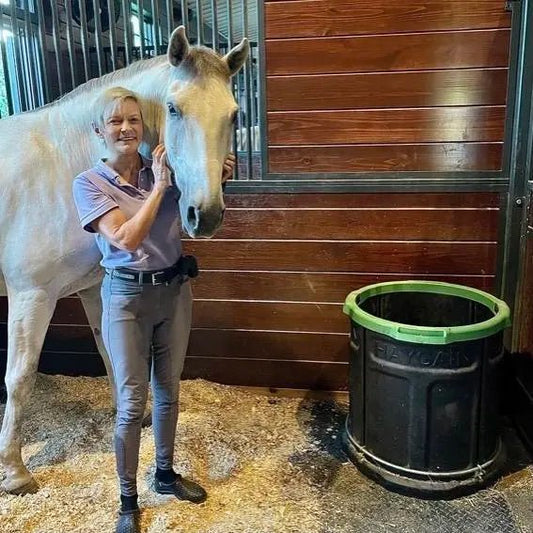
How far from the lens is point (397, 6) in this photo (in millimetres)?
2098

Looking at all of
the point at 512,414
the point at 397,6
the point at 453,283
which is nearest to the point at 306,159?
the point at 397,6

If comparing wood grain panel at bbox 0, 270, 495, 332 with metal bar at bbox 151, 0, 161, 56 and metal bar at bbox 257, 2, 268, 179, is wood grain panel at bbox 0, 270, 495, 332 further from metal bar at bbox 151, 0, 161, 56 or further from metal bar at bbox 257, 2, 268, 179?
metal bar at bbox 151, 0, 161, 56

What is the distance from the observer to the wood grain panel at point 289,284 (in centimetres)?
236

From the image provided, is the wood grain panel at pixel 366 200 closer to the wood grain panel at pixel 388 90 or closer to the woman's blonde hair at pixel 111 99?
the wood grain panel at pixel 388 90

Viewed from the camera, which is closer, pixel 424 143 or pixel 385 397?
pixel 385 397

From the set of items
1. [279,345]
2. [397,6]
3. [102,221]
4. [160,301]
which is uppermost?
[397,6]

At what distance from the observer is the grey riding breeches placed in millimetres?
1519

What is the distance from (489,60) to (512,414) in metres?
1.46

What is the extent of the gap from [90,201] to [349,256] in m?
1.26

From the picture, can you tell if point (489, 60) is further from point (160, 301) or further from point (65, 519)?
point (65, 519)

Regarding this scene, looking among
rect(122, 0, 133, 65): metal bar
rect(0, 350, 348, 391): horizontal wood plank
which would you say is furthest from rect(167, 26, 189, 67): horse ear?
rect(0, 350, 348, 391): horizontal wood plank

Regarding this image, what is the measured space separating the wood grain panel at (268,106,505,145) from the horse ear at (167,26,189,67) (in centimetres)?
87

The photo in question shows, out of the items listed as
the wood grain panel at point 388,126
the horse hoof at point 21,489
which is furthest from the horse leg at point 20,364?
the wood grain panel at point 388,126

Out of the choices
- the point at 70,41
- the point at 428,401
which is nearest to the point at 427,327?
the point at 428,401
